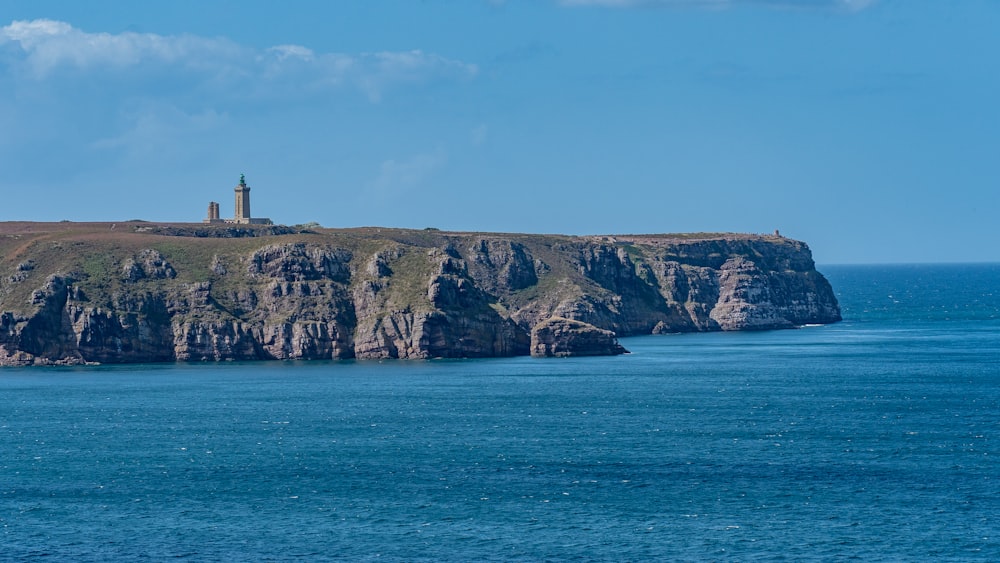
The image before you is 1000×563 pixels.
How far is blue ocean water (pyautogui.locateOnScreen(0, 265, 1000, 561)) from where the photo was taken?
75500mm

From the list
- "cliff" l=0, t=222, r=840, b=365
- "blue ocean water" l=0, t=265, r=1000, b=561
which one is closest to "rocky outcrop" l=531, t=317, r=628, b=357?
"cliff" l=0, t=222, r=840, b=365

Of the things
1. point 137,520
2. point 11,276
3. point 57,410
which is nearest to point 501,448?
point 137,520

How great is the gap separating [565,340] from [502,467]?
94.4 meters

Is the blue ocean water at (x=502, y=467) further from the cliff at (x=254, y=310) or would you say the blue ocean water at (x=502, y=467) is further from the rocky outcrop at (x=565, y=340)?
the rocky outcrop at (x=565, y=340)

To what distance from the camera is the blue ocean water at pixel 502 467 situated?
248ft

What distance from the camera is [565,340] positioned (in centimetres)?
19088

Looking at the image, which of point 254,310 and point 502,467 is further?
point 254,310

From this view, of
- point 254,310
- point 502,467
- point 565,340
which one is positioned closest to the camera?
point 502,467

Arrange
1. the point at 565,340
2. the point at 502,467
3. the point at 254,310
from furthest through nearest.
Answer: the point at 565,340 → the point at 254,310 → the point at 502,467

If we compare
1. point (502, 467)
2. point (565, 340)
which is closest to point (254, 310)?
point (565, 340)

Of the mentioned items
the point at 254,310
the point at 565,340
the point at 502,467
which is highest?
the point at 254,310

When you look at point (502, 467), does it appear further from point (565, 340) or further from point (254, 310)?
point (254, 310)

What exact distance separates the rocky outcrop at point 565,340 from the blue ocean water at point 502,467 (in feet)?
102

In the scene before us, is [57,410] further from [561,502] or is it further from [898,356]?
[898,356]
